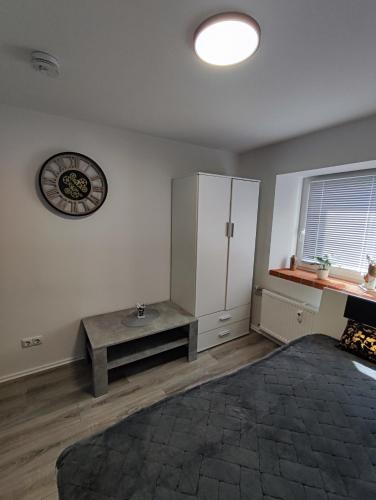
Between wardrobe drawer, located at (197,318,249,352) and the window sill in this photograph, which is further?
wardrobe drawer, located at (197,318,249,352)

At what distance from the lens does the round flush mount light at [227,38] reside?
0.95 m

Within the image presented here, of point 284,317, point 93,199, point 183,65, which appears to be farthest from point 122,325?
point 183,65

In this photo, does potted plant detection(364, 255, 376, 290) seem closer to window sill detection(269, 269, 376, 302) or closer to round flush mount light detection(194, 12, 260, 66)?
window sill detection(269, 269, 376, 302)

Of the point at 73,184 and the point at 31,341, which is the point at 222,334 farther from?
the point at 73,184

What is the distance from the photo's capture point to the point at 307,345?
1.72 m

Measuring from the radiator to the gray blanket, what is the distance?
0.99 metres

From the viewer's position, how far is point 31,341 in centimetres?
213

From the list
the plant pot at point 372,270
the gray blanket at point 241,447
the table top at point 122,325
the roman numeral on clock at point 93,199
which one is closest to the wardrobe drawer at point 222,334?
the table top at point 122,325

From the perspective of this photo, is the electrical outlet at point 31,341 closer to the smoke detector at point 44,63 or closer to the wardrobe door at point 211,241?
the wardrobe door at point 211,241

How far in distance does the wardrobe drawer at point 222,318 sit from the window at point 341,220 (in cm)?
98

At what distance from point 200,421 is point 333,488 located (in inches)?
20.6

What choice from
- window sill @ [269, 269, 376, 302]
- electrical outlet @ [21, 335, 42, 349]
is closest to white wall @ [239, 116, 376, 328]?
window sill @ [269, 269, 376, 302]

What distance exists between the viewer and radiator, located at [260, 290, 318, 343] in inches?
91.9

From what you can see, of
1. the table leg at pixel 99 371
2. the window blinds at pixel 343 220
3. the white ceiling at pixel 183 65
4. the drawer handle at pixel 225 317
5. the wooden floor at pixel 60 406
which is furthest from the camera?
the drawer handle at pixel 225 317
